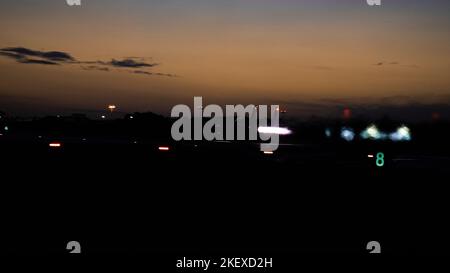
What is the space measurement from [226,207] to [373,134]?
53.0ft

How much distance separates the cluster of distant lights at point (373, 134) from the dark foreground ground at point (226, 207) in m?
1.80

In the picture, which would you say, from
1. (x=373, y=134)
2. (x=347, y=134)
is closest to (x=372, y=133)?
(x=373, y=134)

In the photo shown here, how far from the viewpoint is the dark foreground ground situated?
27.1 feet

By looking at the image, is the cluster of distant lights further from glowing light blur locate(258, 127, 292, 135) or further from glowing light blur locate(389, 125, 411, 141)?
glowing light blur locate(258, 127, 292, 135)

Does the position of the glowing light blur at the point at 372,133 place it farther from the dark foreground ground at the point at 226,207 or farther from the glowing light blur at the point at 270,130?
the glowing light blur at the point at 270,130

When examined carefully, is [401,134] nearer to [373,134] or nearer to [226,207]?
[373,134]

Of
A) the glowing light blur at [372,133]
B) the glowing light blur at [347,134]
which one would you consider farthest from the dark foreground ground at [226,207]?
the glowing light blur at [347,134]

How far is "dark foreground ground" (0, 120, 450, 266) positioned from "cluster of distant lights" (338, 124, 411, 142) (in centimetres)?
180

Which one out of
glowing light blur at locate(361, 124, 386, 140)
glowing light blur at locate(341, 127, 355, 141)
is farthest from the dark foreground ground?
glowing light blur at locate(341, 127, 355, 141)

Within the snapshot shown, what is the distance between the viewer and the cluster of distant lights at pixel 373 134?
26391 millimetres

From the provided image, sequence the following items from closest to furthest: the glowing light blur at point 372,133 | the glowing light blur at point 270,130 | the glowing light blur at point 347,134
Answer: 1. the glowing light blur at point 270,130
2. the glowing light blur at point 372,133
3. the glowing light blur at point 347,134
